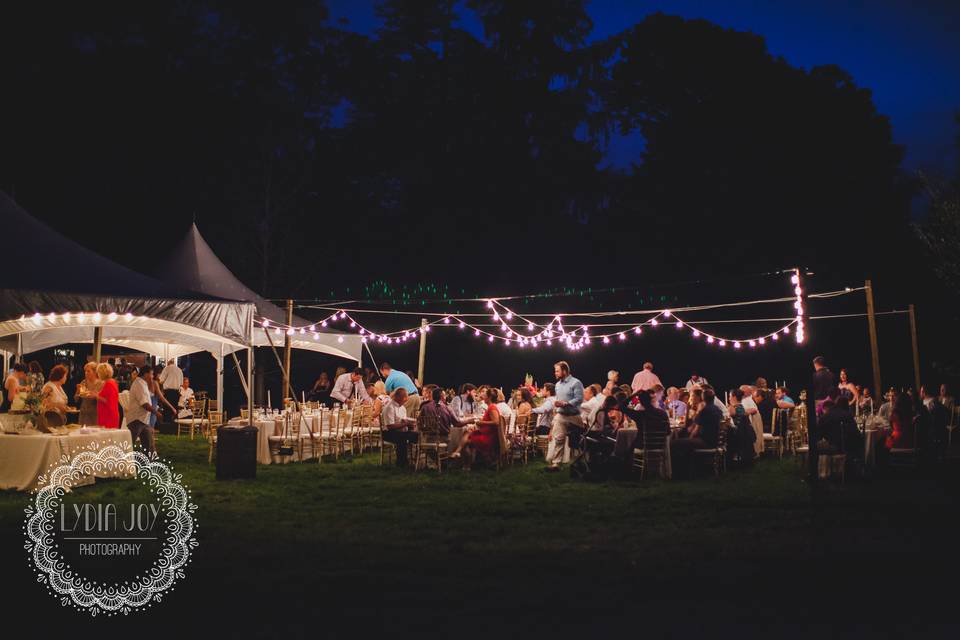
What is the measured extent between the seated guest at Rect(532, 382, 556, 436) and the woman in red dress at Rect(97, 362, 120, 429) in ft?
17.9

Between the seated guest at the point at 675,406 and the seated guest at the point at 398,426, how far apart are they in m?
3.68

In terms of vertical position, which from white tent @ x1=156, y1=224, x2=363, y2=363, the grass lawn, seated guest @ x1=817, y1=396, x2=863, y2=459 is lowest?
the grass lawn

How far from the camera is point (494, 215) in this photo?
75.2ft

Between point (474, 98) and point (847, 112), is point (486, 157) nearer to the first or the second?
point (474, 98)

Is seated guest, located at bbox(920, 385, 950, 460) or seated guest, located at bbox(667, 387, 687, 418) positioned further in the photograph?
seated guest, located at bbox(667, 387, 687, 418)

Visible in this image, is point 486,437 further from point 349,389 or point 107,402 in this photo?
point 349,389

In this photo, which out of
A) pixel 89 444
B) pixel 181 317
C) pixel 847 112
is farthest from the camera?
pixel 847 112

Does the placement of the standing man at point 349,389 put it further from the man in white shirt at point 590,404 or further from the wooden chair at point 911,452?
the wooden chair at point 911,452

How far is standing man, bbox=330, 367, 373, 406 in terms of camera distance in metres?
14.3

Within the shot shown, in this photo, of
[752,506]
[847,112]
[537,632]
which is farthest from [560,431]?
[847,112]

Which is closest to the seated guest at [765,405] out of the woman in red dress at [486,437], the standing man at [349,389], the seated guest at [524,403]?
the seated guest at [524,403]

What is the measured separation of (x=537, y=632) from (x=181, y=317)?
6533 millimetres

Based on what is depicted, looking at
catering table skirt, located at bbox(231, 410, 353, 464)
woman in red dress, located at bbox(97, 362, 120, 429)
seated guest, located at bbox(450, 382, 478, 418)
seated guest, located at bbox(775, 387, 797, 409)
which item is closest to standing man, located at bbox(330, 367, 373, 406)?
catering table skirt, located at bbox(231, 410, 353, 464)

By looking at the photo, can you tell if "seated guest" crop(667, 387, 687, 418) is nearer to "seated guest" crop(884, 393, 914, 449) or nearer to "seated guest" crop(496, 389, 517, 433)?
"seated guest" crop(496, 389, 517, 433)
